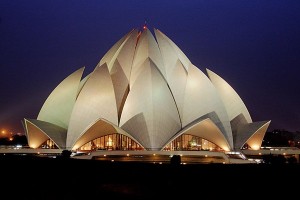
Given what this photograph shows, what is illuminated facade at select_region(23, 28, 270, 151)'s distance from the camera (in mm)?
Answer: 31844

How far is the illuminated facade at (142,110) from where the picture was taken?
1254 inches

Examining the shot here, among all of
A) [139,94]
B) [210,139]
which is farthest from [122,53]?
[210,139]

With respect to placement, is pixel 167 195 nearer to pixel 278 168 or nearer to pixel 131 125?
pixel 278 168

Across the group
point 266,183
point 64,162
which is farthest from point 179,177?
point 64,162

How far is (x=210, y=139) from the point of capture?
34.4 metres

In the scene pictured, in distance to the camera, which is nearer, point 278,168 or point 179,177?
point 179,177

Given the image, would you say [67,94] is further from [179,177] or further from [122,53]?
[179,177]

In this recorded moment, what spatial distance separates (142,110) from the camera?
31.8 metres

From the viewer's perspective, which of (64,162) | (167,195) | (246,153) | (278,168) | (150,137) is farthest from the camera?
(246,153)

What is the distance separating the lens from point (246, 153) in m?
34.2

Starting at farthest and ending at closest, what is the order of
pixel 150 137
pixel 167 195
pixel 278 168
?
pixel 150 137, pixel 278 168, pixel 167 195

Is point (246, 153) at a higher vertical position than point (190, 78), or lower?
lower

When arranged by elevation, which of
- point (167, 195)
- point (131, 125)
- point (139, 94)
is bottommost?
point (167, 195)

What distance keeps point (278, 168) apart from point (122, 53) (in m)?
24.7
